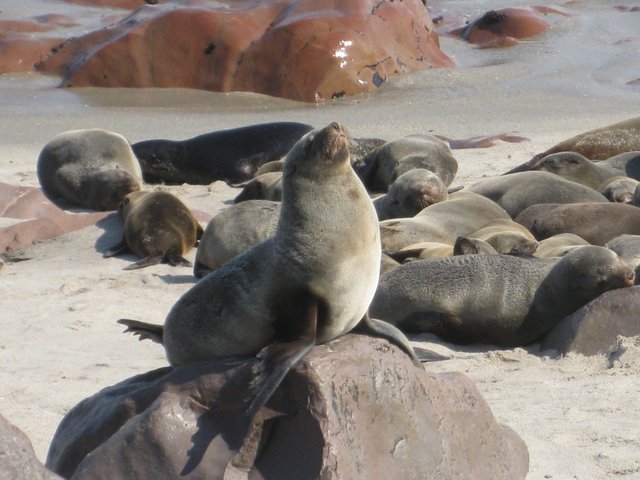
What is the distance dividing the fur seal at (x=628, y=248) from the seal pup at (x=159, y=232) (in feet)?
8.91

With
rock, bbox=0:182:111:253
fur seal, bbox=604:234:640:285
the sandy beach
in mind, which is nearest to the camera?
the sandy beach

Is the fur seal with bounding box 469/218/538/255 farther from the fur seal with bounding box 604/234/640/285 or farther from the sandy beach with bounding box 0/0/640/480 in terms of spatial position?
the sandy beach with bounding box 0/0/640/480

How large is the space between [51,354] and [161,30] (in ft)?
35.6

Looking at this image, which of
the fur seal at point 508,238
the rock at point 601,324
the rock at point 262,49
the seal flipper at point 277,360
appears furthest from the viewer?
the rock at point 262,49

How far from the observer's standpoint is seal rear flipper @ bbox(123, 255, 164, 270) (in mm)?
7582

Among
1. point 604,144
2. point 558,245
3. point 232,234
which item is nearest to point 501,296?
point 558,245

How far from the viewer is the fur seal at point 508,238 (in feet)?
23.6

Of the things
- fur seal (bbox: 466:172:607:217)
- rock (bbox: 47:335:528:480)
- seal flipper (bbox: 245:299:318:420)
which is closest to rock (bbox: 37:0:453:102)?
fur seal (bbox: 466:172:607:217)

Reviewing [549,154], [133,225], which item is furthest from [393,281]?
[549,154]

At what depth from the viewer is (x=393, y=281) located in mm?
6285

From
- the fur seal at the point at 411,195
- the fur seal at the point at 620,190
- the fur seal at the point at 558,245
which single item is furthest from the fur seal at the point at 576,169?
the fur seal at the point at 558,245

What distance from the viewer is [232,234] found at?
7441 millimetres

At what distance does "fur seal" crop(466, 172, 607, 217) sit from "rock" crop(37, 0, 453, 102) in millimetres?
6125

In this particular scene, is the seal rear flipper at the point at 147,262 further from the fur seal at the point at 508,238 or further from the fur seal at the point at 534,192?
the fur seal at the point at 534,192
